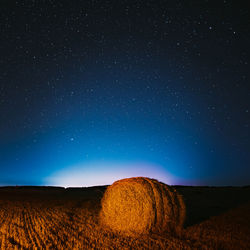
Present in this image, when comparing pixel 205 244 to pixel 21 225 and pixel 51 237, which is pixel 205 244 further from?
pixel 21 225

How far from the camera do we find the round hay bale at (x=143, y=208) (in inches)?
328

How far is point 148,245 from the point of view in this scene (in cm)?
674

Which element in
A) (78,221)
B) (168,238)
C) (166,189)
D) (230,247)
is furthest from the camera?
(78,221)

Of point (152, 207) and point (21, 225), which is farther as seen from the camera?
point (21, 225)

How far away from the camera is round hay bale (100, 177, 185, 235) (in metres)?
8.33

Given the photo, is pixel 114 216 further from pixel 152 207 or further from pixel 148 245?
pixel 148 245

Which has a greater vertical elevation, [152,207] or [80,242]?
[152,207]

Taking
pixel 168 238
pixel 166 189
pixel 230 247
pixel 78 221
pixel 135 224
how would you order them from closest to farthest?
pixel 230 247
pixel 168 238
pixel 135 224
pixel 166 189
pixel 78 221

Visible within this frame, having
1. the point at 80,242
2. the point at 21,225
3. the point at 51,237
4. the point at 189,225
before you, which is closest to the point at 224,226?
the point at 189,225

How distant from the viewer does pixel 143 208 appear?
8477mm

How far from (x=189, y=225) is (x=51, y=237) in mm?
4796

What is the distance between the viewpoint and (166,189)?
902 cm

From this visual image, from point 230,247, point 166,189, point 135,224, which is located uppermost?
point 166,189

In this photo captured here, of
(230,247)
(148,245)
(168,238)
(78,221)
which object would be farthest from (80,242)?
(230,247)
